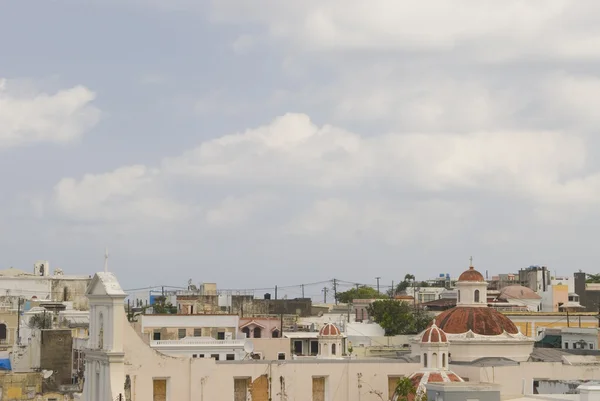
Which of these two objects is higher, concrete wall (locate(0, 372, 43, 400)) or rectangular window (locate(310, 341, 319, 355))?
rectangular window (locate(310, 341, 319, 355))

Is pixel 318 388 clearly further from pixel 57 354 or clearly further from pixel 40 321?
pixel 40 321

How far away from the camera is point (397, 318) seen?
10388 cm

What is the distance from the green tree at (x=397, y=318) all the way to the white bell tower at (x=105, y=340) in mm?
41890

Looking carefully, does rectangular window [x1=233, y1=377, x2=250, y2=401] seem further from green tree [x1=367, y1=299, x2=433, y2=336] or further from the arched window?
green tree [x1=367, y1=299, x2=433, y2=336]

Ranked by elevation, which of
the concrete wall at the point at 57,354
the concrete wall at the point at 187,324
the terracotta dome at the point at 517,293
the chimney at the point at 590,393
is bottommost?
the chimney at the point at 590,393

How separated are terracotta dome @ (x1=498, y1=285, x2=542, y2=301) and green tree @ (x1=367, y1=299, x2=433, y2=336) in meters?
16.8

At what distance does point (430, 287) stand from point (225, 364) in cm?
9179

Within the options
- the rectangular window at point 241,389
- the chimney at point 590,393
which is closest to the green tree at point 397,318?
the rectangular window at point 241,389

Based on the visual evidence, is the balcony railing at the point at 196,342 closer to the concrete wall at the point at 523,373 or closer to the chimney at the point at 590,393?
the concrete wall at the point at 523,373

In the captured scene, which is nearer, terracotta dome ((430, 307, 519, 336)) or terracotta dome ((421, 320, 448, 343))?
terracotta dome ((421, 320, 448, 343))

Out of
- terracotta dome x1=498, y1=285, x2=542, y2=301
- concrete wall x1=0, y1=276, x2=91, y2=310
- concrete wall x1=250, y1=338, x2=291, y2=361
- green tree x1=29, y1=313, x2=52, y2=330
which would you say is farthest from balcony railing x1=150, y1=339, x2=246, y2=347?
terracotta dome x1=498, y1=285, x2=542, y2=301

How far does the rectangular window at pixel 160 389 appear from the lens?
6219 cm

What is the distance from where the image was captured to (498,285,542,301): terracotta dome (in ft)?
402

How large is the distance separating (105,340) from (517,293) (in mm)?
70475
